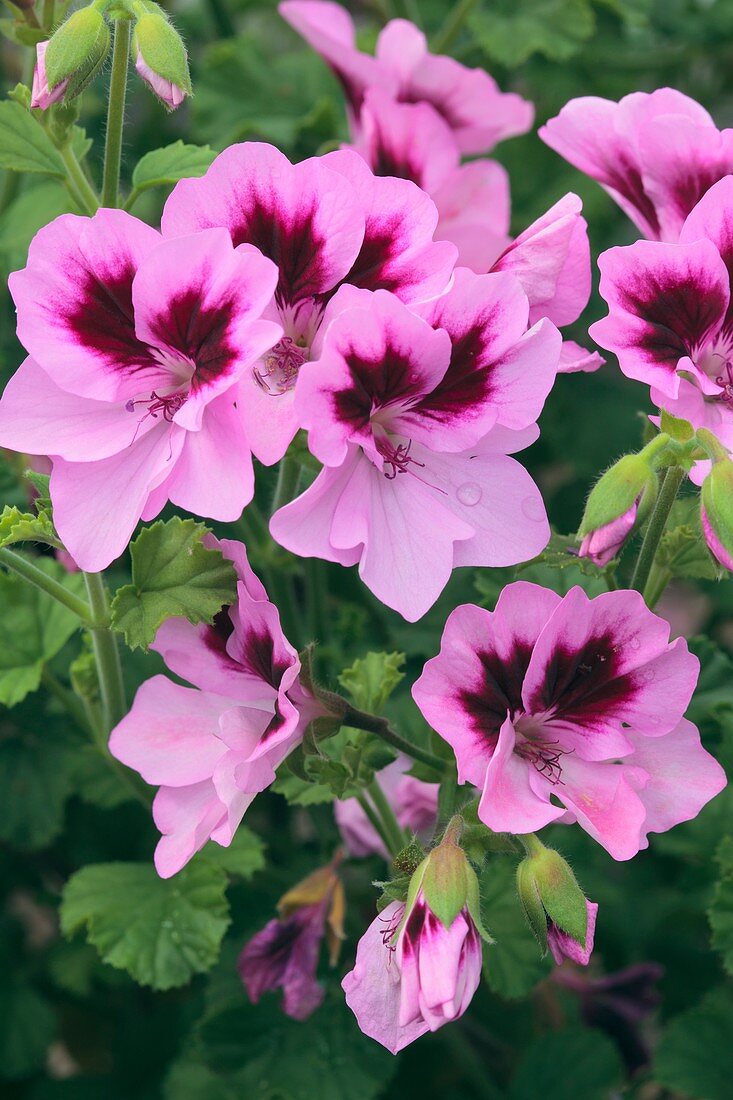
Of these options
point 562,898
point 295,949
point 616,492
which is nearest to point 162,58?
point 616,492

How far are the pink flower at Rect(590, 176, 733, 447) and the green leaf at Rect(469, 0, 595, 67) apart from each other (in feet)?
2.92

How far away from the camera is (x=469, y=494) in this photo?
0.97 meters

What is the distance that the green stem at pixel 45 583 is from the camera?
1021mm

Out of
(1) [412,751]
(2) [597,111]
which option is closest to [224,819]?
(1) [412,751]

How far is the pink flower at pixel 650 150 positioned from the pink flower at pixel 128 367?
14.3 inches

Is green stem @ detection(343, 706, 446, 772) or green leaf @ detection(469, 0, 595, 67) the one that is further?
green leaf @ detection(469, 0, 595, 67)

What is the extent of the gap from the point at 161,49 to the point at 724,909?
0.89 metres

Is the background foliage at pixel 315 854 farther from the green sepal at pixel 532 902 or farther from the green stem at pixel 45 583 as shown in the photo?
the green sepal at pixel 532 902

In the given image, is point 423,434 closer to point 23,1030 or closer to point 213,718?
point 213,718

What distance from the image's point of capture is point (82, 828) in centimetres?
175

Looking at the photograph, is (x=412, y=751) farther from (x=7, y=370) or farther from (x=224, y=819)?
(x=7, y=370)

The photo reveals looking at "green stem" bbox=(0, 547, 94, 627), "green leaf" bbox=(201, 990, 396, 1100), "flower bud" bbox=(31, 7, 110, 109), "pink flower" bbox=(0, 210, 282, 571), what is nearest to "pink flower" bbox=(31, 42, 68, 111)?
"flower bud" bbox=(31, 7, 110, 109)

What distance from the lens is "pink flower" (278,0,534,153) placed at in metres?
1.46

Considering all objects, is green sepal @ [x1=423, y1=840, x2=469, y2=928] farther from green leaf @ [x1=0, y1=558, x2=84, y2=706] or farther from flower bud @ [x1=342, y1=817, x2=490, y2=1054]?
green leaf @ [x1=0, y1=558, x2=84, y2=706]
